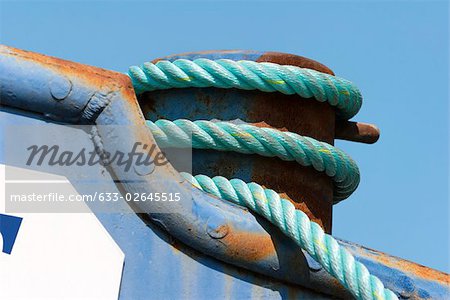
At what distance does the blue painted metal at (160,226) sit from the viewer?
188 centimetres

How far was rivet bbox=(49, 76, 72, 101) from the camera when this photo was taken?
1874 millimetres

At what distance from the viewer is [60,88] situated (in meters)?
1.88

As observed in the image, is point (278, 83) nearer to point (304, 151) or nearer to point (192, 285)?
point (304, 151)

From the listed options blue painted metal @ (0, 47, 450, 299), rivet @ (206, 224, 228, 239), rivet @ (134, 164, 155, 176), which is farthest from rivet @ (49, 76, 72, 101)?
rivet @ (206, 224, 228, 239)

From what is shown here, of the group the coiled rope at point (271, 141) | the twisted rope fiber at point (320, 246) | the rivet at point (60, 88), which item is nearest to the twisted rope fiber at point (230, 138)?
the coiled rope at point (271, 141)

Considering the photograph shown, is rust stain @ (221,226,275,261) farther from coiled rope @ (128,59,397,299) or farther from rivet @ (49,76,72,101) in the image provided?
rivet @ (49,76,72,101)

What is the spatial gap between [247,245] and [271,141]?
0.81 feet

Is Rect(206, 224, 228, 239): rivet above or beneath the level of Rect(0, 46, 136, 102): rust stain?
beneath

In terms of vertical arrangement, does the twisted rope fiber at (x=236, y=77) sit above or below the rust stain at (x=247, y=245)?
above

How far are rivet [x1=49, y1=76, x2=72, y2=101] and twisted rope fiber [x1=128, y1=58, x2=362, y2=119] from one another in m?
0.34

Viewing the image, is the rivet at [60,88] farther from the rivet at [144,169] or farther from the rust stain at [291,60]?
the rust stain at [291,60]

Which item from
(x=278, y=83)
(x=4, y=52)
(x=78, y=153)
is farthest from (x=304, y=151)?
(x=4, y=52)

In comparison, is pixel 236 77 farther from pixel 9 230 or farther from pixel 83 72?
pixel 9 230

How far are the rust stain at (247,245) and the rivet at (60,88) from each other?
1.18 feet
